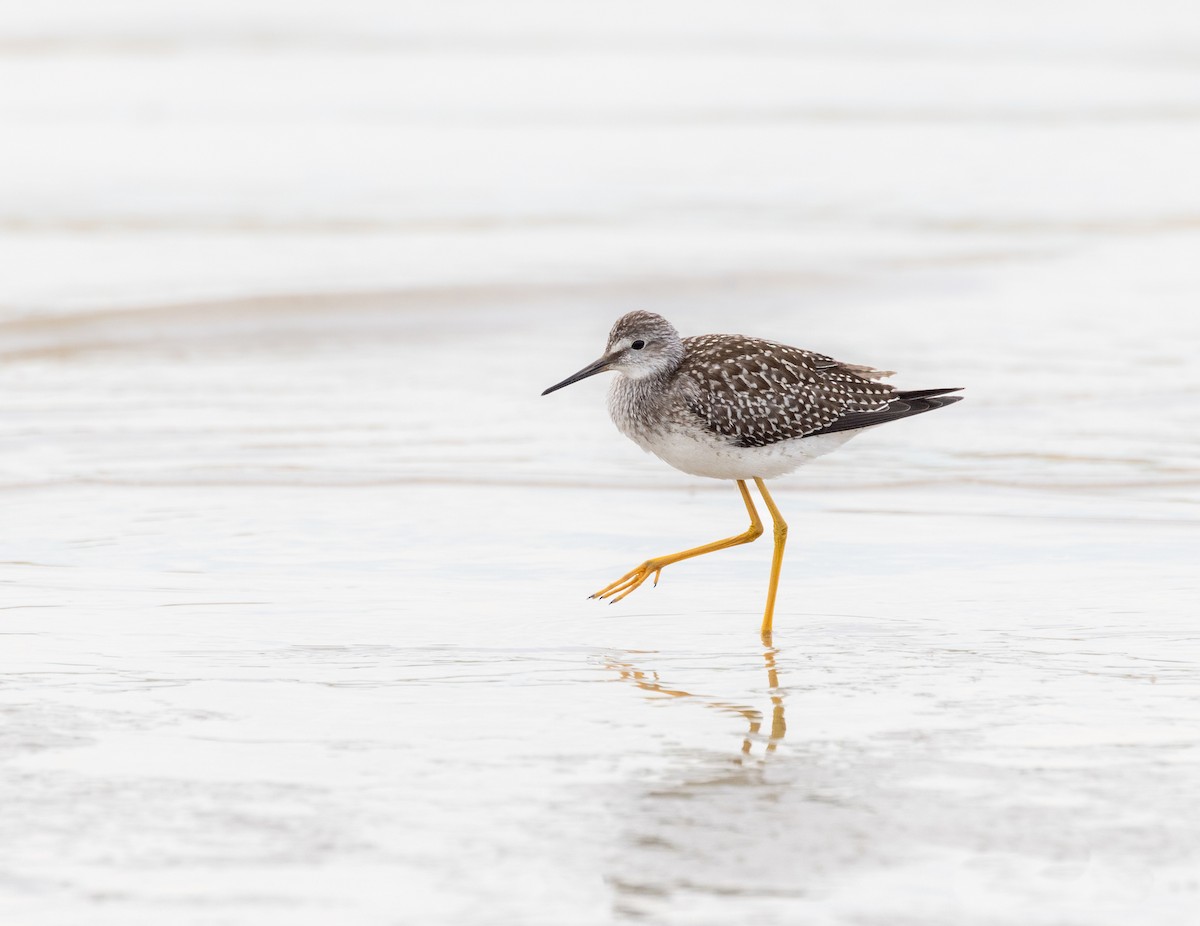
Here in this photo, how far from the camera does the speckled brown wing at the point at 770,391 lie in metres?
7.10

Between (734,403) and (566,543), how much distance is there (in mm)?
996

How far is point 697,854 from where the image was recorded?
14.0 ft

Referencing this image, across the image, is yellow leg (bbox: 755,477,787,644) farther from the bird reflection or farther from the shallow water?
the bird reflection

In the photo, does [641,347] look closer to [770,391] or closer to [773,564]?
[770,391]

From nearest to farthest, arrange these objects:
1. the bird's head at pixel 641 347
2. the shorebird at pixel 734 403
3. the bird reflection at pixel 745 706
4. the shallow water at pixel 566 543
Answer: the shallow water at pixel 566 543
the bird reflection at pixel 745 706
the shorebird at pixel 734 403
the bird's head at pixel 641 347

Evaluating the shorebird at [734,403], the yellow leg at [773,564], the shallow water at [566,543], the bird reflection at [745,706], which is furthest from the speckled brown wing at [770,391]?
the bird reflection at [745,706]

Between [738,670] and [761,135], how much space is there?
1572cm

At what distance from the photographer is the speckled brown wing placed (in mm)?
7102

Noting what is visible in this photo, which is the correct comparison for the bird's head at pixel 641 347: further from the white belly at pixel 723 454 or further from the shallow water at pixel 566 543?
the shallow water at pixel 566 543

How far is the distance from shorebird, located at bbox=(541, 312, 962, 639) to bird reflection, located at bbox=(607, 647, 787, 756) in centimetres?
100

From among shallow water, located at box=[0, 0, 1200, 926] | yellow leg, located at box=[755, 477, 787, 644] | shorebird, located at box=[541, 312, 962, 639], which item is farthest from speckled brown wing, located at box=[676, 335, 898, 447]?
shallow water, located at box=[0, 0, 1200, 926]

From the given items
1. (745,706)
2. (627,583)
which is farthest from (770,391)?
(745,706)

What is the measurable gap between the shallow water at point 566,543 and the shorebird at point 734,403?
1.50 feet

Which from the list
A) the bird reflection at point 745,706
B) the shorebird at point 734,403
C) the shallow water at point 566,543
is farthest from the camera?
the shorebird at point 734,403
